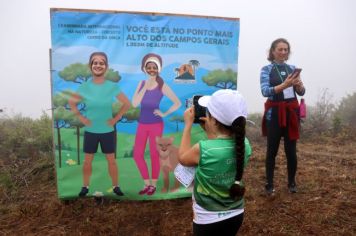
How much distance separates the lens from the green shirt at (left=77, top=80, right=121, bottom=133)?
10.7 feet

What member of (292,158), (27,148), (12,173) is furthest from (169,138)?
(27,148)

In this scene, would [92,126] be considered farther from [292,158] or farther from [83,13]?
[292,158]

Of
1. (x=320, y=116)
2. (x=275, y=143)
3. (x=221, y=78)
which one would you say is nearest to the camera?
(x=221, y=78)

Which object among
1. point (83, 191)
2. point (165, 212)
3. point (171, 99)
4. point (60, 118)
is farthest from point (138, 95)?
point (165, 212)

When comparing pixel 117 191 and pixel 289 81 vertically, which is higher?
pixel 289 81

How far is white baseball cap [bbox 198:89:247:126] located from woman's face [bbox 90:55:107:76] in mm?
1604

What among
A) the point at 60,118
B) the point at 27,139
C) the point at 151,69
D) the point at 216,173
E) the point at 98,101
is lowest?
the point at 27,139

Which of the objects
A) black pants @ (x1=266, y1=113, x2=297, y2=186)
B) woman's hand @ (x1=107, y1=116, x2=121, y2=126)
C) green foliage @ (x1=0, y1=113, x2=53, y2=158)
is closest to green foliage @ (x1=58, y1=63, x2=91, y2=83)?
woman's hand @ (x1=107, y1=116, x2=121, y2=126)

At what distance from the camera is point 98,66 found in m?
3.25

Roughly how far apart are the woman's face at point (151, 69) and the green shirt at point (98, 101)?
30 cm

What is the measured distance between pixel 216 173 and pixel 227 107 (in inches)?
13.1

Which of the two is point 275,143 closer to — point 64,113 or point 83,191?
point 83,191

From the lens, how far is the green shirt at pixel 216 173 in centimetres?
189

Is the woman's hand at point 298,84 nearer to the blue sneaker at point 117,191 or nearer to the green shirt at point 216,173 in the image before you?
the green shirt at point 216,173
